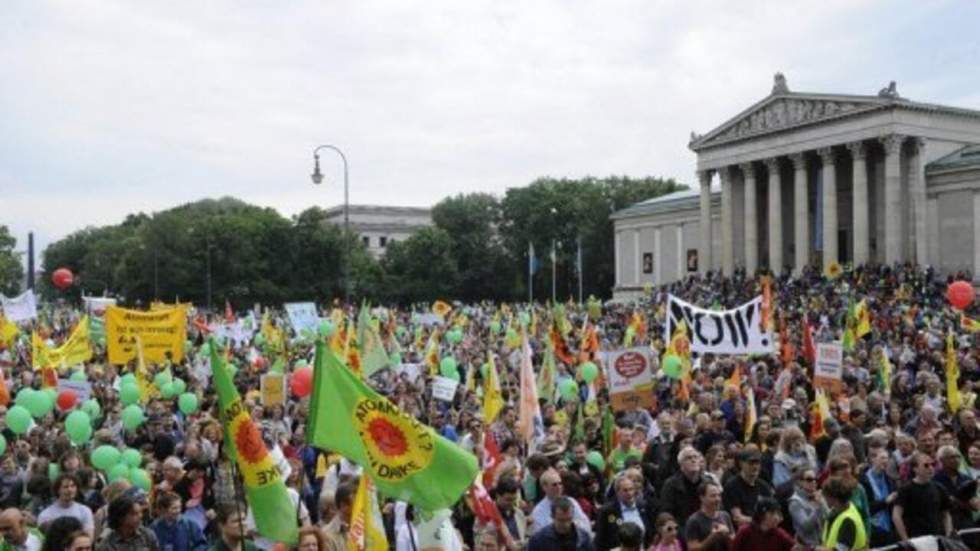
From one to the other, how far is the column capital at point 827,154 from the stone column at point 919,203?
4.48 m

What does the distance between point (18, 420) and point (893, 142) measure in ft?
169

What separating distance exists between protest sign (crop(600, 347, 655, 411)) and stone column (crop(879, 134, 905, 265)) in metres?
45.8

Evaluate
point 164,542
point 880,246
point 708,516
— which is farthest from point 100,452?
point 880,246

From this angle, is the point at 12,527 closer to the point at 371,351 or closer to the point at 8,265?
the point at 371,351

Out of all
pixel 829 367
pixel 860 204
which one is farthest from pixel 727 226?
pixel 829 367

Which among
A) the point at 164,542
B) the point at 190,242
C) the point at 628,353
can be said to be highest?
the point at 190,242

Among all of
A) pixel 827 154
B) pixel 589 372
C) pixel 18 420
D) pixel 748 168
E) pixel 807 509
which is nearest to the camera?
pixel 807 509

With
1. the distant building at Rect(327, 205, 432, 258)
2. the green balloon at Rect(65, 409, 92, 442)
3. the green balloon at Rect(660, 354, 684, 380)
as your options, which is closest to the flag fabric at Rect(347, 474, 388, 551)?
the green balloon at Rect(65, 409, 92, 442)

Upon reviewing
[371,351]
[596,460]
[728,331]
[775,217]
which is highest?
[775,217]

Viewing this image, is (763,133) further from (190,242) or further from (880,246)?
(190,242)

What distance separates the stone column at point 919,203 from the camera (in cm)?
5797

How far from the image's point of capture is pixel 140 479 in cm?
1049

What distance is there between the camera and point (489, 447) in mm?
11617

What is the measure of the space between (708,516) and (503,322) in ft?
120
